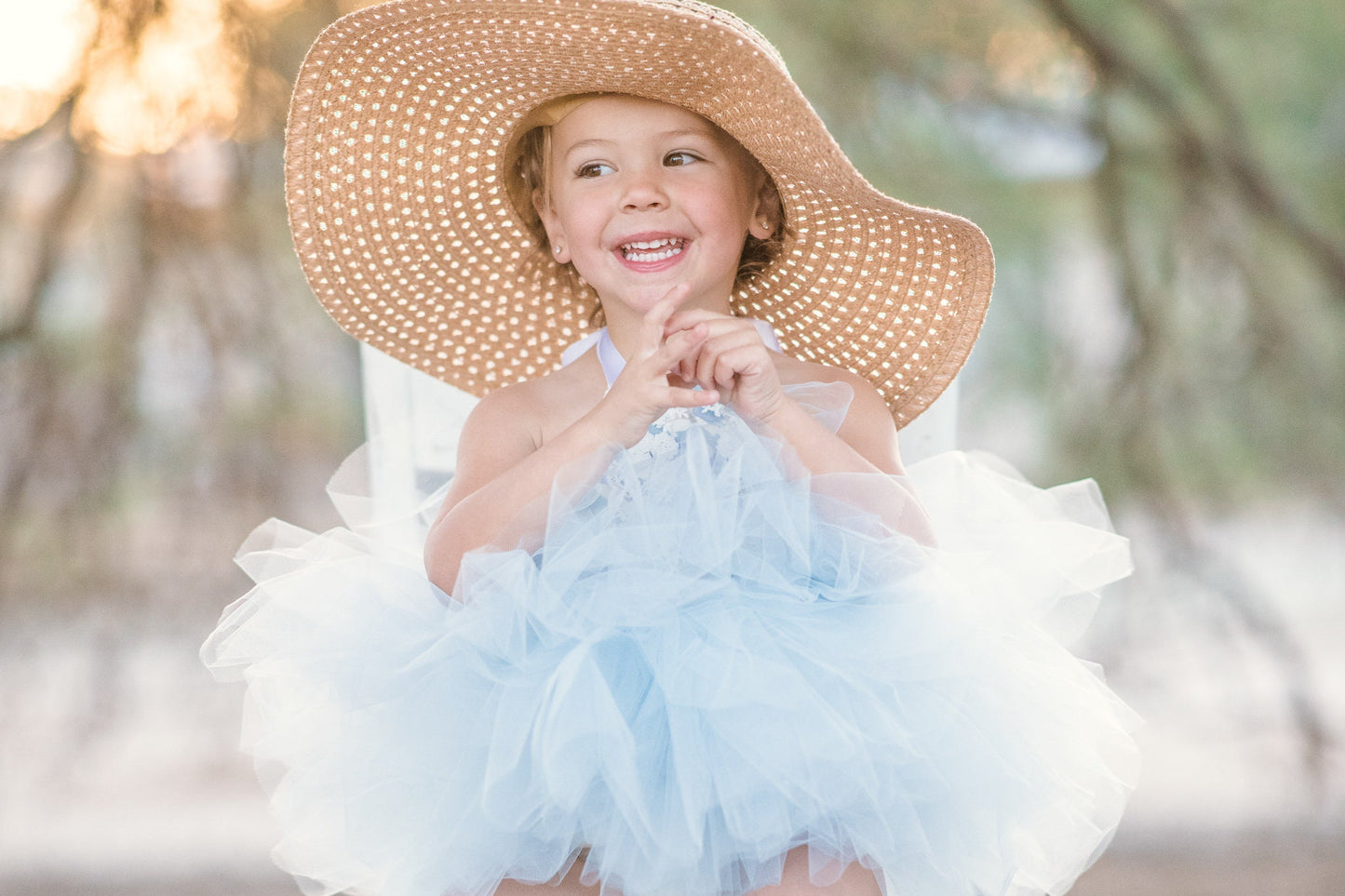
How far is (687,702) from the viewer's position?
2.59 ft

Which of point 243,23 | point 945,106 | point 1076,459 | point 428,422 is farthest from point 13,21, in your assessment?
point 1076,459

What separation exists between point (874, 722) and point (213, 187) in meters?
1.54

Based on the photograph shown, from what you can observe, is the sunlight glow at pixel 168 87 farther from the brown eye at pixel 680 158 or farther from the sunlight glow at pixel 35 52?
the brown eye at pixel 680 158

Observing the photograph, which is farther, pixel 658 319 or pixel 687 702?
pixel 658 319

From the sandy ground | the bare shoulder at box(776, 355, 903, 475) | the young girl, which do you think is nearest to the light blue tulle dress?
the young girl

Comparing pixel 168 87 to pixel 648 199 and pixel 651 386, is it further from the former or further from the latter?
pixel 651 386

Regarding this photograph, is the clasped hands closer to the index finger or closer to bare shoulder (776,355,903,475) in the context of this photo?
the index finger

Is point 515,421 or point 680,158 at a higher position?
point 680,158

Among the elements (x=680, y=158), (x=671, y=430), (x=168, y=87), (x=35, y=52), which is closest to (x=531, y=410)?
(x=671, y=430)

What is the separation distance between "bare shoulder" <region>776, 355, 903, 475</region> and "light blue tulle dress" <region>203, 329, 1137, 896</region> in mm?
119

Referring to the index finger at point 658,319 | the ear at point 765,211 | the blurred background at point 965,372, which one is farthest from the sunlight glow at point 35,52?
the index finger at point 658,319

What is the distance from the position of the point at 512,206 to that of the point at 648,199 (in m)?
0.22

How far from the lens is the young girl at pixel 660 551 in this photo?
79cm

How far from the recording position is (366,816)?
837 millimetres
